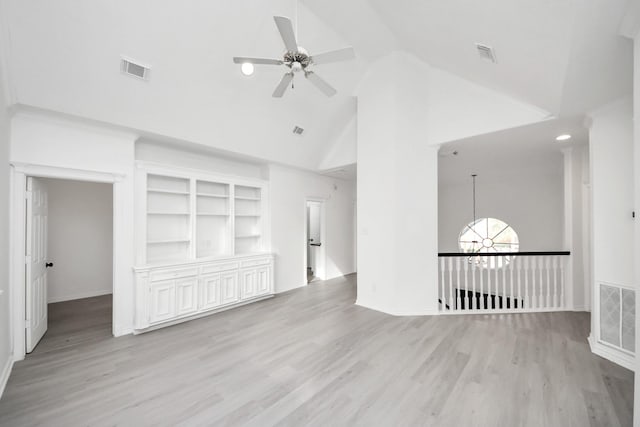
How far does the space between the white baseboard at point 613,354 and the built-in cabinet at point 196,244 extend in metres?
4.65

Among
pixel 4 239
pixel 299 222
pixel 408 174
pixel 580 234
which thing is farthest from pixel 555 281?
pixel 4 239

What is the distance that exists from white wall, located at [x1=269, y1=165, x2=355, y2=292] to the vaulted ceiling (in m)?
1.52

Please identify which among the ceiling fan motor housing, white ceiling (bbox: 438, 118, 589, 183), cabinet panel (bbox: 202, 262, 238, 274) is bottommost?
cabinet panel (bbox: 202, 262, 238, 274)

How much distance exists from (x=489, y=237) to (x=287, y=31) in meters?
7.49

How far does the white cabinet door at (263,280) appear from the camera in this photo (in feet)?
16.3

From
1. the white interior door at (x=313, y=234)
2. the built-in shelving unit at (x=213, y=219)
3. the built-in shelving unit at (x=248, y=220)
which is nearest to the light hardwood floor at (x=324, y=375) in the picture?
the built-in shelving unit at (x=213, y=219)

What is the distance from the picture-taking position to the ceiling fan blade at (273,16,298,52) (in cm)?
208

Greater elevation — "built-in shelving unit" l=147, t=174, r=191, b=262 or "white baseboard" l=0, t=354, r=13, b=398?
"built-in shelving unit" l=147, t=174, r=191, b=262

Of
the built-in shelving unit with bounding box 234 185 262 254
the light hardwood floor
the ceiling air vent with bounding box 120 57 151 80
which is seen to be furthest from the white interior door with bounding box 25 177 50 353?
the built-in shelving unit with bounding box 234 185 262 254

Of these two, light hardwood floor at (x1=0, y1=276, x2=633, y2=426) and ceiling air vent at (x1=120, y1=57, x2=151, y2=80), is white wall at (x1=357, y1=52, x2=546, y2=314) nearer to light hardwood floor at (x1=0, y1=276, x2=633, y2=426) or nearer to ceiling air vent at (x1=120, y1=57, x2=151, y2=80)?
light hardwood floor at (x1=0, y1=276, x2=633, y2=426)

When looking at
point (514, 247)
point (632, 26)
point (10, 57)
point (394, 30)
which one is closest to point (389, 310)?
point (632, 26)

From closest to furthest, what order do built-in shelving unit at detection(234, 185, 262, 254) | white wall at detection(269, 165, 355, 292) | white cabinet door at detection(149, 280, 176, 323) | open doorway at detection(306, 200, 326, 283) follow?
1. white cabinet door at detection(149, 280, 176, 323)
2. built-in shelving unit at detection(234, 185, 262, 254)
3. white wall at detection(269, 165, 355, 292)
4. open doorway at detection(306, 200, 326, 283)

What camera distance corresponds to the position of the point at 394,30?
12.0 feet

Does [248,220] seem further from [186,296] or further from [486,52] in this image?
[486,52]
